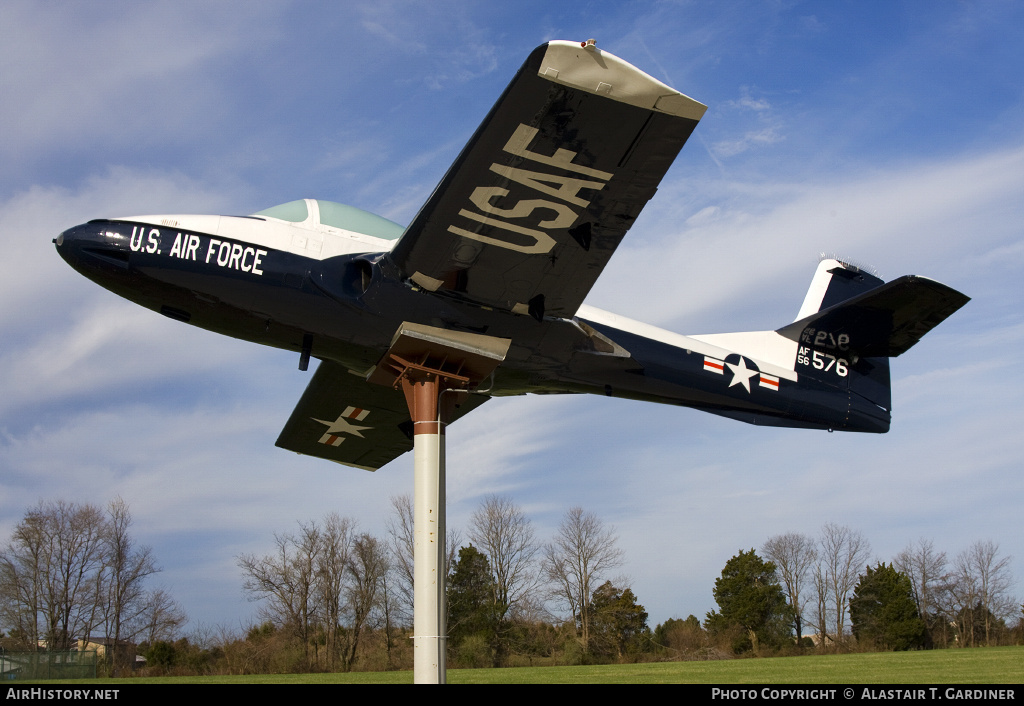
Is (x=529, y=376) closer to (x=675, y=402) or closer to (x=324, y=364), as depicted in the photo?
(x=675, y=402)

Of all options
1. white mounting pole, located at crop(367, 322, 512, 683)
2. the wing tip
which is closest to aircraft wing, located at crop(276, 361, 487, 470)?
white mounting pole, located at crop(367, 322, 512, 683)

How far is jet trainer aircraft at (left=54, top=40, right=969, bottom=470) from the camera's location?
8102 mm

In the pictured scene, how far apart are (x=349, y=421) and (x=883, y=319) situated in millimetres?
10524

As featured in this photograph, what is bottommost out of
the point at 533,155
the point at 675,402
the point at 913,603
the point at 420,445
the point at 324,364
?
the point at 913,603

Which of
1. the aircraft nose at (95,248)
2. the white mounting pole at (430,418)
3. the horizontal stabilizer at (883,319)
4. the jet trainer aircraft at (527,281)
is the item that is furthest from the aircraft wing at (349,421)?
the horizontal stabilizer at (883,319)

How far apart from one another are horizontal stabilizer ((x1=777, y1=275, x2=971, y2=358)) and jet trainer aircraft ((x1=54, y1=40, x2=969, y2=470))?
0.11 ft

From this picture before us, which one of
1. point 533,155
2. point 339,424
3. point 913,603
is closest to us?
point 533,155

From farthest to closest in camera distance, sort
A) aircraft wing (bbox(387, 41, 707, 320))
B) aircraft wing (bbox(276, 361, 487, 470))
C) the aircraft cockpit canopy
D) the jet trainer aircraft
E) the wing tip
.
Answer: aircraft wing (bbox(276, 361, 487, 470)), the aircraft cockpit canopy, the jet trainer aircraft, aircraft wing (bbox(387, 41, 707, 320)), the wing tip

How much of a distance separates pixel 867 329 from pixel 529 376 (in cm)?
665

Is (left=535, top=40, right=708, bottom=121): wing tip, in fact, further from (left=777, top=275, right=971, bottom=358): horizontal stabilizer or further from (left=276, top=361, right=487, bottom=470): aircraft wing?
(left=276, top=361, right=487, bottom=470): aircraft wing

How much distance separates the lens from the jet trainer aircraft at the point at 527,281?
810 cm

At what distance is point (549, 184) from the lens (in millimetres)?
8898
